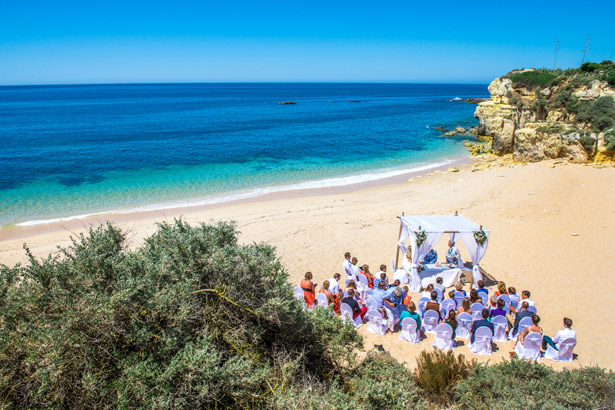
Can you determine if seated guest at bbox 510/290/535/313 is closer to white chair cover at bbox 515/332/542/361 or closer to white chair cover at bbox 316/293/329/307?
white chair cover at bbox 515/332/542/361

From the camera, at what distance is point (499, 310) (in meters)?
7.54

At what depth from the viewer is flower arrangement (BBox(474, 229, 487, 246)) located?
9703 millimetres

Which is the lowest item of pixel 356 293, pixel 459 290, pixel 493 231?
pixel 493 231

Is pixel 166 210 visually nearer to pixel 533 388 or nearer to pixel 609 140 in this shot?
pixel 533 388

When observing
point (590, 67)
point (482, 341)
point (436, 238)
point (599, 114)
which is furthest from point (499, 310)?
point (590, 67)

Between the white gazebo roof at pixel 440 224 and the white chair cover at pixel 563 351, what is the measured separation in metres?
3.64

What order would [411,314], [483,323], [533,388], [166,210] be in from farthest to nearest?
1. [166,210]
2. [411,314]
3. [483,323]
4. [533,388]

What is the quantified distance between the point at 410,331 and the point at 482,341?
140cm

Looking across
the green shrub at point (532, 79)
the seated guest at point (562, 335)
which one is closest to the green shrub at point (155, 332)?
the seated guest at point (562, 335)

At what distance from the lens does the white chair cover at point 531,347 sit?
6.69 m

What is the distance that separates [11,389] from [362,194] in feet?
60.1

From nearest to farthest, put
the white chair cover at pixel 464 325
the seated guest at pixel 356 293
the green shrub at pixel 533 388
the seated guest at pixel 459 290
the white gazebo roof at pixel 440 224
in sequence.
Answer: the green shrub at pixel 533 388 < the white chair cover at pixel 464 325 < the seated guest at pixel 459 290 < the seated guest at pixel 356 293 < the white gazebo roof at pixel 440 224

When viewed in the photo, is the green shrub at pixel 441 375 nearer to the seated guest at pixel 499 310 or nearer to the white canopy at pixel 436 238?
the seated guest at pixel 499 310

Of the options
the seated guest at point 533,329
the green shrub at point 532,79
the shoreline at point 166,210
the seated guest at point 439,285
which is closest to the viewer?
the seated guest at point 533,329
